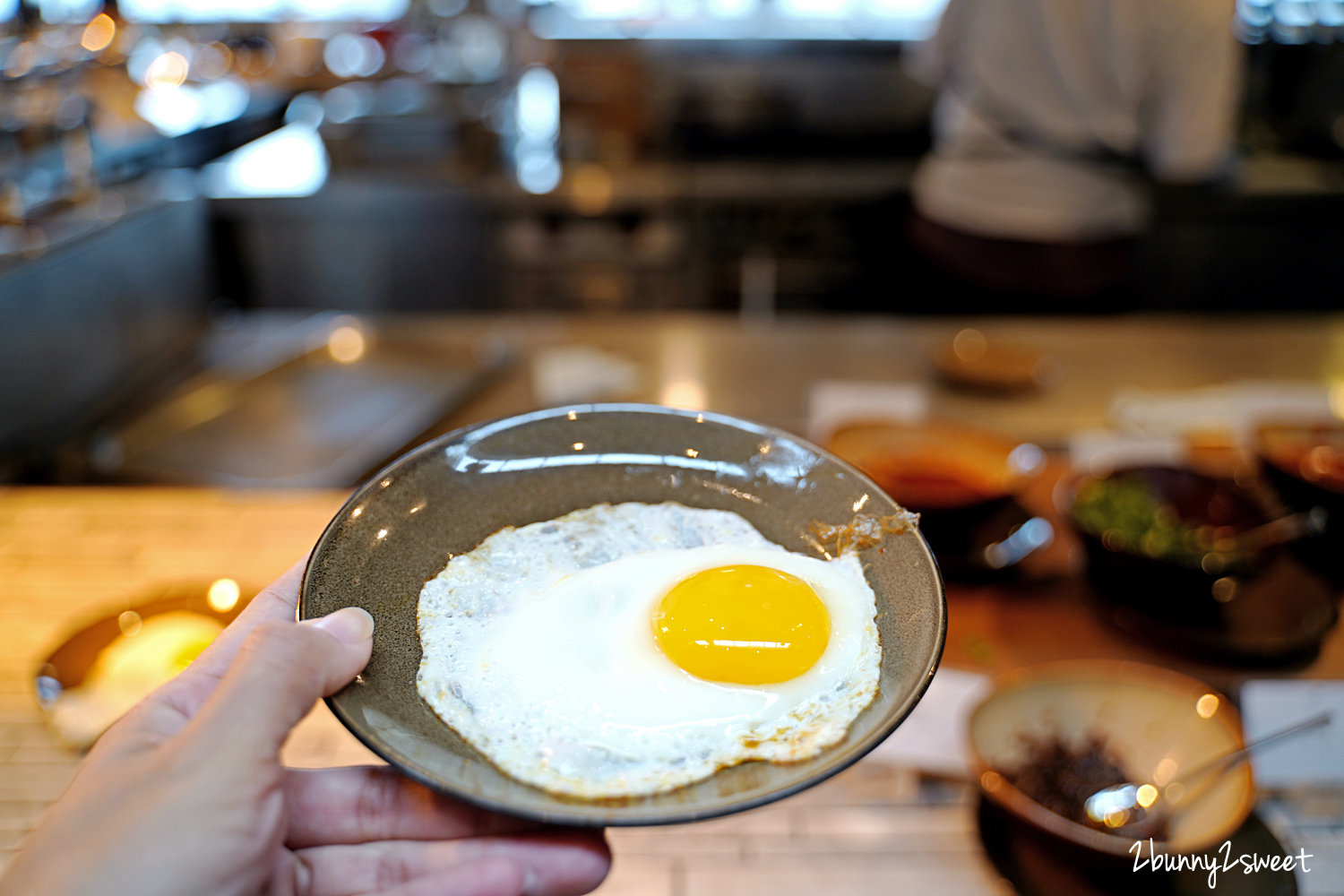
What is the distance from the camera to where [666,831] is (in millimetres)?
1456

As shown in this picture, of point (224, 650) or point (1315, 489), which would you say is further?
point (1315, 489)

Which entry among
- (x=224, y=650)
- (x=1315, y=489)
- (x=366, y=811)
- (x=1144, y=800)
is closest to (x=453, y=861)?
(x=366, y=811)

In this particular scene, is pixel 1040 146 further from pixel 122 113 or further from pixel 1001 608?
pixel 122 113

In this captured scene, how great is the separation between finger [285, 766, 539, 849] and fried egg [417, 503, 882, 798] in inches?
8.7

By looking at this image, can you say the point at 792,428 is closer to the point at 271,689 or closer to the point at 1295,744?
the point at 1295,744

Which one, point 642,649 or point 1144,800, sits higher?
point 642,649

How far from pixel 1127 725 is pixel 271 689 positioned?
130 cm

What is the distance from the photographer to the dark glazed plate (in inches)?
34.0

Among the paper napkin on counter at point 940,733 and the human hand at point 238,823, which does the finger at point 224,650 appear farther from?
the paper napkin on counter at point 940,733

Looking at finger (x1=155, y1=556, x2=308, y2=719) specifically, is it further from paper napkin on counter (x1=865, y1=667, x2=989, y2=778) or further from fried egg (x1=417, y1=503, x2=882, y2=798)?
paper napkin on counter (x1=865, y1=667, x2=989, y2=778)

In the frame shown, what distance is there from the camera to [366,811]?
1.16 metres

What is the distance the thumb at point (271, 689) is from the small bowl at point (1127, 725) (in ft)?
3.03

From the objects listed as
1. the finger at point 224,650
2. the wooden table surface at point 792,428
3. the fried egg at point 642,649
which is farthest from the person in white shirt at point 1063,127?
the finger at point 224,650

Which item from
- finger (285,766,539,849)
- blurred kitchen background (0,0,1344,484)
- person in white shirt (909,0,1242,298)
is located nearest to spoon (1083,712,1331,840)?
finger (285,766,539,849)
